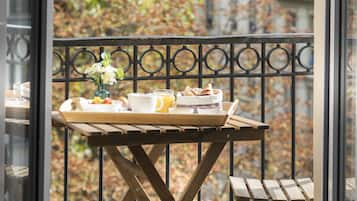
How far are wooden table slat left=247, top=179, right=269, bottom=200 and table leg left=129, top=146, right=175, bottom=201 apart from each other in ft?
1.39

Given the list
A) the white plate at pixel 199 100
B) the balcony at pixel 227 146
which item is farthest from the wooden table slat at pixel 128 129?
the balcony at pixel 227 146

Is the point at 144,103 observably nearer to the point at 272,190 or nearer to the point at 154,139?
the point at 154,139

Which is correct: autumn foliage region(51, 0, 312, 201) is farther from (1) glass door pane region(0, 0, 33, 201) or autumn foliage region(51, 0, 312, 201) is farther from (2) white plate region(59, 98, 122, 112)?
(1) glass door pane region(0, 0, 33, 201)

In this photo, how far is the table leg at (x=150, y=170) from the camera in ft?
11.0

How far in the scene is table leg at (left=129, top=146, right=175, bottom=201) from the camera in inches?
132

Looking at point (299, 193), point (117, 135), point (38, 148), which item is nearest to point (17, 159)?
point (38, 148)

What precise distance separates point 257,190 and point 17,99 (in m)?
1.79

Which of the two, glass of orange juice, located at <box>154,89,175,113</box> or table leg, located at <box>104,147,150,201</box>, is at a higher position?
glass of orange juice, located at <box>154,89,175,113</box>

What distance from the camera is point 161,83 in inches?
274

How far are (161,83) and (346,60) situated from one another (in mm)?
4519

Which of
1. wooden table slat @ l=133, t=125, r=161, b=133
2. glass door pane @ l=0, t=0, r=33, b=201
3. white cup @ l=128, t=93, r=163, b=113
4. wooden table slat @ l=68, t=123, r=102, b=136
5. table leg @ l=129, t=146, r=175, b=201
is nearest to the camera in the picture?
glass door pane @ l=0, t=0, r=33, b=201

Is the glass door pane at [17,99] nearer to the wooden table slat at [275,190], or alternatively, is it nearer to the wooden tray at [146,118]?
the wooden tray at [146,118]

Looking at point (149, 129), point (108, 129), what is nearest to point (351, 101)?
point (149, 129)

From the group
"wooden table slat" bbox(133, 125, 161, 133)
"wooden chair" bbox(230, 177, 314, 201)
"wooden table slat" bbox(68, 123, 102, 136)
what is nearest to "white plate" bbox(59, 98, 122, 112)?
"wooden table slat" bbox(68, 123, 102, 136)
